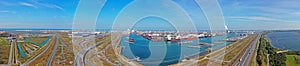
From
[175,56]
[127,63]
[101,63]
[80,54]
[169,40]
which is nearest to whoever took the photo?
[127,63]

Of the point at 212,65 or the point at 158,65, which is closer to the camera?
the point at 212,65

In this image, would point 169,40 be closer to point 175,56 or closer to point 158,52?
point 158,52

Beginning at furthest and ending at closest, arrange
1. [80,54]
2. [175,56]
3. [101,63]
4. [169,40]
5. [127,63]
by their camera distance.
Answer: [175,56]
[80,54]
[101,63]
[169,40]
[127,63]

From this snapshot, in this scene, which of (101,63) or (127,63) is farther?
(101,63)

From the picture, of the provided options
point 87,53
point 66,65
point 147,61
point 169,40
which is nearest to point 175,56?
point 147,61

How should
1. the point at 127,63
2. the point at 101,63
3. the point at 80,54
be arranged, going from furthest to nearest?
the point at 80,54
the point at 101,63
the point at 127,63

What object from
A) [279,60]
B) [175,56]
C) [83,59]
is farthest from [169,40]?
[279,60]

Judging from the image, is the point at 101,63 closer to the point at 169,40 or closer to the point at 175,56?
the point at 169,40

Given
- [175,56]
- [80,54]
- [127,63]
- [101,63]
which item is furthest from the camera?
[175,56]

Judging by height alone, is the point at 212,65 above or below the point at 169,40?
below
